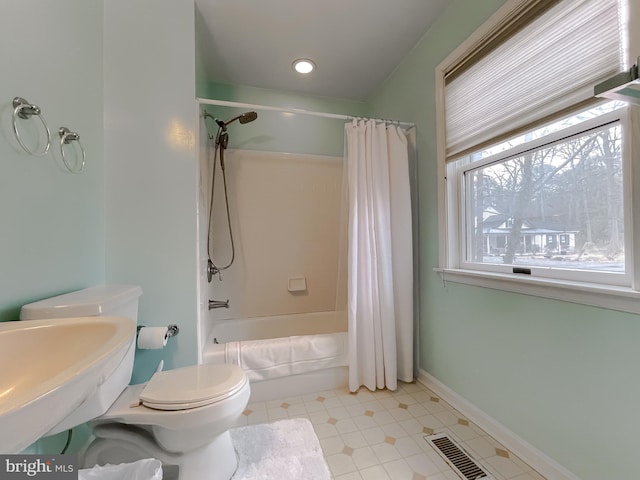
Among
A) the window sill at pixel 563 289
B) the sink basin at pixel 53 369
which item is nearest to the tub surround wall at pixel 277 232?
the window sill at pixel 563 289

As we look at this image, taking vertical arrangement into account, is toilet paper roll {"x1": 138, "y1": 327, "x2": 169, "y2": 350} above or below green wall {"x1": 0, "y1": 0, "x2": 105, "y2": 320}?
below

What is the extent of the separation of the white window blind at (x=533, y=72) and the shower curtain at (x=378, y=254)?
0.40m

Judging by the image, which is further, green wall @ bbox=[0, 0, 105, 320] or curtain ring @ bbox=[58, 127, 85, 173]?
curtain ring @ bbox=[58, 127, 85, 173]

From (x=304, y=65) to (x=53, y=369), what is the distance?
Answer: 240 cm

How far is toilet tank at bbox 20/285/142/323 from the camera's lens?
3.04 feet

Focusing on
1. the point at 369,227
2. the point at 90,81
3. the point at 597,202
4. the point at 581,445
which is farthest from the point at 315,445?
the point at 90,81

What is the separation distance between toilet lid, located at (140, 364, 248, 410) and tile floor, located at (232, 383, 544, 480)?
55 cm

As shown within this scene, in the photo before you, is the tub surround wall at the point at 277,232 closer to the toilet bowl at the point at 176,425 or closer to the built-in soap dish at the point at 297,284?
the built-in soap dish at the point at 297,284

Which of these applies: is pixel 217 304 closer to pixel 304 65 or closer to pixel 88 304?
pixel 88 304

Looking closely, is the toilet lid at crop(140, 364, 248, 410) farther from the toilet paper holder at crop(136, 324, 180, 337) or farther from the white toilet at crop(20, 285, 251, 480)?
the toilet paper holder at crop(136, 324, 180, 337)

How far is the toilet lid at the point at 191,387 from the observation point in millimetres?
1062

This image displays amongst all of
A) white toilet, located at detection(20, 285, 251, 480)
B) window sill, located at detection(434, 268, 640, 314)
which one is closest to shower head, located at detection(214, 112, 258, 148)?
white toilet, located at detection(20, 285, 251, 480)

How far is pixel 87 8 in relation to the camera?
1.41m

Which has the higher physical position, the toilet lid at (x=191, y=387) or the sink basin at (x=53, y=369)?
the sink basin at (x=53, y=369)
